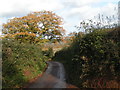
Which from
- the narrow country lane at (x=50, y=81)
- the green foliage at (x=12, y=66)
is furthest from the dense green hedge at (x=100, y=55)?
the green foliage at (x=12, y=66)

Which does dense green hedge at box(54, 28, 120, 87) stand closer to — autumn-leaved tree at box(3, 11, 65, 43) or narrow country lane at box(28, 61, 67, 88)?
narrow country lane at box(28, 61, 67, 88)

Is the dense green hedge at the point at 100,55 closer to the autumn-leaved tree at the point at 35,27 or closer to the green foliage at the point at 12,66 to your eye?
the green foliage at the point at 12,66

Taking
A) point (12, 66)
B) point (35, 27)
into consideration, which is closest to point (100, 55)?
point (12, 66)

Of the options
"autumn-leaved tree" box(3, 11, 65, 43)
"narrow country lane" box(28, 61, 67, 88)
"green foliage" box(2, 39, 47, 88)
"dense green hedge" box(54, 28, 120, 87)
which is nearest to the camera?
"dense green hedge" box(54, 28, 120, 87)

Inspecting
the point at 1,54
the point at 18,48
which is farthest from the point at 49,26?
the point at 1,54

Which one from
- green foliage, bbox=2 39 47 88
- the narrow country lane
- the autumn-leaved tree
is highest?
the autumn-leaved tree

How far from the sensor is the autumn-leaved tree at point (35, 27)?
31.7m

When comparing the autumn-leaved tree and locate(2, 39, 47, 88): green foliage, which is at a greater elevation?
the autumn-leaved tree

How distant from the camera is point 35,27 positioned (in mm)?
32844

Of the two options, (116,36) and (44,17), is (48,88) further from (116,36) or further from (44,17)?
(44,17)

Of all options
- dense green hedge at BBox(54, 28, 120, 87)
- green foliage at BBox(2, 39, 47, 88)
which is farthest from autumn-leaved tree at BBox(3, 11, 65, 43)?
dense green hedge at BBox(54, 28, 120, 87)

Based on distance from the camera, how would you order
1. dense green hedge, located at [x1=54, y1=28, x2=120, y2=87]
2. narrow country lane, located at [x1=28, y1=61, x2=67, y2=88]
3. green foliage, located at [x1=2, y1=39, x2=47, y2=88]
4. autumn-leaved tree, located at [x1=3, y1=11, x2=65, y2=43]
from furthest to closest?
autumn-leaved tree, located at [x1=3, y1=11, x2=65, y2=43], narrow country lane, located at [x1=28, y1=61, x2=67, y2=88], green foliage, located at [x1=2, y1=39, x2=47, y2=88], dense green hedge, located at [x1=54, y1=28, x2=120, y2=87]

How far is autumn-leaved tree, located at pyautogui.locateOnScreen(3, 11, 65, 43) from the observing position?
31734 millimetres

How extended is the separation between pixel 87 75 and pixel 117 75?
1988 millimetres
